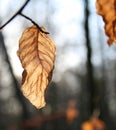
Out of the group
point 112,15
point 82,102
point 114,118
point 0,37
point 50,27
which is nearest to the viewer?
point 112,15

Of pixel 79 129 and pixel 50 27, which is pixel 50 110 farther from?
pixel 79 129

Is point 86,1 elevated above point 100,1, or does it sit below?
below

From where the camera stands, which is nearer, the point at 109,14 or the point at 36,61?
the point at 109,14

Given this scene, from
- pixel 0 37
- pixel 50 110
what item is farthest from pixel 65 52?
pixel 0 37

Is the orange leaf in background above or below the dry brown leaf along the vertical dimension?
above
